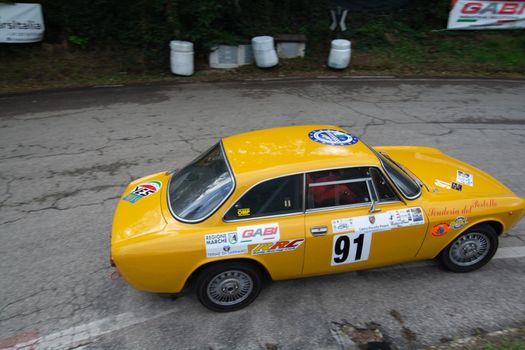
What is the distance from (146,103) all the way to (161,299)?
6.81 metres

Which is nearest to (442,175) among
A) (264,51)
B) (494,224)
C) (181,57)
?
(494,224)

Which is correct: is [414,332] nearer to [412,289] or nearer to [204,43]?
[412,289]

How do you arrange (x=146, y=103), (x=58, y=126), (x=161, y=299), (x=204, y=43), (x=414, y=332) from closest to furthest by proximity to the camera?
(x=414, y=332), (x=161, y=299), (x=58, y=126), (x=146, y=103), (x=204, y=43)

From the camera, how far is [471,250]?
14.6 ft

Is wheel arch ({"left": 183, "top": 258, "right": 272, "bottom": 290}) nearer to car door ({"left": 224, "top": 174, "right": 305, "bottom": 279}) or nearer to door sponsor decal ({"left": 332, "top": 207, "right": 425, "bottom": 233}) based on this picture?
Answer: car door ({"left": 224, "top": 174, "right": 305, "bottom": 279})

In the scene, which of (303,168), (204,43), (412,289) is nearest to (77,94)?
(204,43)

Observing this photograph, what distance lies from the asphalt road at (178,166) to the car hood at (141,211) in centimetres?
81

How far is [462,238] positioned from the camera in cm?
437

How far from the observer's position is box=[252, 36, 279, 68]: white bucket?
12.3 m

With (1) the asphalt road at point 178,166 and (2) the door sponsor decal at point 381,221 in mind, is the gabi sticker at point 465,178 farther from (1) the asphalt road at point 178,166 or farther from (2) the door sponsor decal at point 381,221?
(1) the asphalt road at point 178,166

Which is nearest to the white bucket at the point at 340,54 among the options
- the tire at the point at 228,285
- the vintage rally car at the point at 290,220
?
the vintage rally car at the point at 290,220

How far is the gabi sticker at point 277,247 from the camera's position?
150 inches

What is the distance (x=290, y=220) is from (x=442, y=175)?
2.02 meters

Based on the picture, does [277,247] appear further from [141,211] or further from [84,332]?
[84,332]
